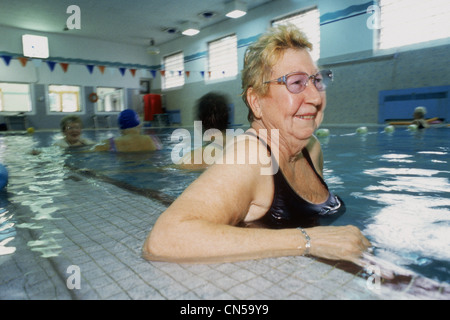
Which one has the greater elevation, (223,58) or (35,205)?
(223,58)

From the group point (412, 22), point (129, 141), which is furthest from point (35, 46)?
point (412, 22)

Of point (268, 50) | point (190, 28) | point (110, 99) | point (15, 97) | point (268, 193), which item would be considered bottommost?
point (268, 193)

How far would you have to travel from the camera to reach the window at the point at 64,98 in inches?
769

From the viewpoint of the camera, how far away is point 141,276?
1.21 meters

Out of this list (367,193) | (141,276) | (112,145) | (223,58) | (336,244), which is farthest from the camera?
(223,58)

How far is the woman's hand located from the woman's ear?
706 millimetres

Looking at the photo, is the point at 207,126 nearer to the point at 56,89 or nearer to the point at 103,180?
the point at 103,180

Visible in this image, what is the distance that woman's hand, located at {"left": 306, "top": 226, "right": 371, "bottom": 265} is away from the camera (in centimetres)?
131

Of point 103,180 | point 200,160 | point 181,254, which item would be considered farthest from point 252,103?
point 200,160

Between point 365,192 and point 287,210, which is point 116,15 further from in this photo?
point 287,210

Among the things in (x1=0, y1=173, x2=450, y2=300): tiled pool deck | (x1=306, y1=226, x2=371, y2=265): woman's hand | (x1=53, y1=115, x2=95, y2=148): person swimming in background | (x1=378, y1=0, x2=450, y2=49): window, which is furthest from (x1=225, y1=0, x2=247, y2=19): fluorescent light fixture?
(x1=306, y1=226, x2=371, y2=265): woman's hand

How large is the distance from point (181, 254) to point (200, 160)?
3.11 m

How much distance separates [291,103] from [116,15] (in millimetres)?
16491

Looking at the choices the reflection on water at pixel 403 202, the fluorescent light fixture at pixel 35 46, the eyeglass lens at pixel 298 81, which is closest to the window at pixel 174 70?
the fluorescent light fixture at pixel 35 46
